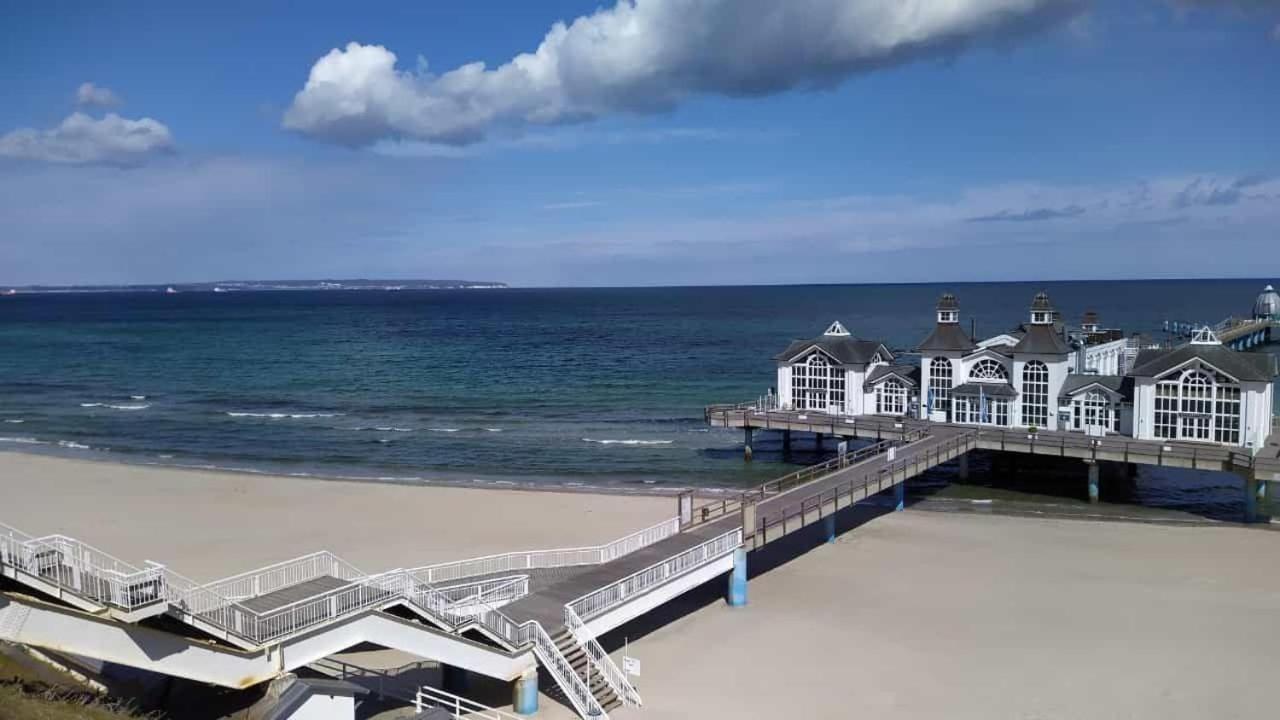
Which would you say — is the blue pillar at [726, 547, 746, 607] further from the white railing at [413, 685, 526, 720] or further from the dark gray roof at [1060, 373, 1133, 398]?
the dark gray roof at [1060, 373, 1133, 398]

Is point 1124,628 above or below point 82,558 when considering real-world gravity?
below

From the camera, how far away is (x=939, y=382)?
42.7 m

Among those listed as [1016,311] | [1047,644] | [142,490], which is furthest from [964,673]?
[1016,311]

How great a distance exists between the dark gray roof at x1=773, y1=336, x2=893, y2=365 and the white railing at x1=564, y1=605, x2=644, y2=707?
27.9m

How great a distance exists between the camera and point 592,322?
150 metres

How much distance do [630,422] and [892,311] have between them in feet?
434

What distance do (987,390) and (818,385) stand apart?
787cm

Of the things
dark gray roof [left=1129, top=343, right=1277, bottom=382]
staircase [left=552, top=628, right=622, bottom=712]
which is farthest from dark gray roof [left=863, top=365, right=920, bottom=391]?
staircase [left=552, top=628, right=622, bottom=712]

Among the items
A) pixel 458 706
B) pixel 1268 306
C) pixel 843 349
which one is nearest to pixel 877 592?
pixel 458 706

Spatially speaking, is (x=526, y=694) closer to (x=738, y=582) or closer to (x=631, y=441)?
(x=738, y=582)

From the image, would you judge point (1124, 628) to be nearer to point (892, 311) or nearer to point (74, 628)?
point (74, 628)

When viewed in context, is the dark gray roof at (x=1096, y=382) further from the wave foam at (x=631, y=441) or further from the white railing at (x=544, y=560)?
the white railing at (x=544, y=560)

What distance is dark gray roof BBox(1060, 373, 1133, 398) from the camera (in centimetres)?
3800

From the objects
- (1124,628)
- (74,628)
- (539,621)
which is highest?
(74,628)
